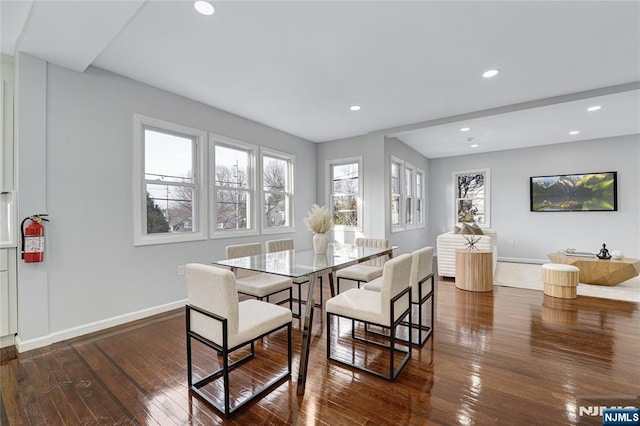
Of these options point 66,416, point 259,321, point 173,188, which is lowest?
point 66,416

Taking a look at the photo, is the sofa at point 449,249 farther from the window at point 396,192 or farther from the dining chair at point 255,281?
the dining chair at point 255,281

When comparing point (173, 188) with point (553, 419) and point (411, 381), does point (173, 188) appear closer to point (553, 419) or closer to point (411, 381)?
point (411, 381)

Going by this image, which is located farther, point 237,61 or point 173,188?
point 173,188

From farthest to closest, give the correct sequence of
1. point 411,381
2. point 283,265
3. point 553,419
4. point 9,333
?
point 9,333
point 283,265
point 411,381
point 553,419

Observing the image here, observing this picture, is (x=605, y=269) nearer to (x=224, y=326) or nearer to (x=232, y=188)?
(x=224, y=326)

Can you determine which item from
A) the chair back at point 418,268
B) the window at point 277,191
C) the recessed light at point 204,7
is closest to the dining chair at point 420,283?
the chair back at point 418,268

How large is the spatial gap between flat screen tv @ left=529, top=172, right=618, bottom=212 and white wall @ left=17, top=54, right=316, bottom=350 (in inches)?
302

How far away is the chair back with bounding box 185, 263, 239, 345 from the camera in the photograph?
65.1 inches

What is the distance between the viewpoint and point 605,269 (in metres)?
4.35

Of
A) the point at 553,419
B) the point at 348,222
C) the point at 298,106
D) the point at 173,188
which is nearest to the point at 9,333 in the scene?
the point at 173,188

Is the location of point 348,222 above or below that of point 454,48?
below

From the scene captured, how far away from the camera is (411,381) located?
79.6 inches

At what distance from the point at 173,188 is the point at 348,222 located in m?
3.35

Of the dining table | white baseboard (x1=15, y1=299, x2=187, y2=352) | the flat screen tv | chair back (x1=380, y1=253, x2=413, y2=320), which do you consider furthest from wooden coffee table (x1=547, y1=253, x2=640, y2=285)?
white baseboard (x1=15, y1=299, x2=187, y2=352)
